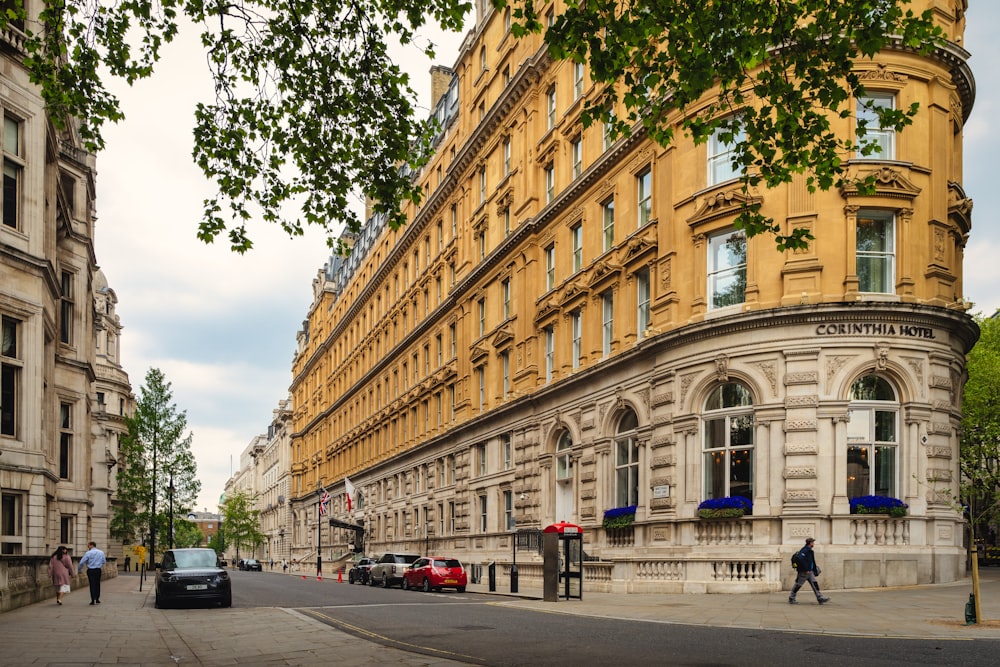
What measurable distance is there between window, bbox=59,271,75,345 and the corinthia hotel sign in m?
30.5

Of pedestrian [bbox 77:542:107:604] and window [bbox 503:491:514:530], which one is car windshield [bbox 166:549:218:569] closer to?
pedestrian [bbox 77:542:107:604]

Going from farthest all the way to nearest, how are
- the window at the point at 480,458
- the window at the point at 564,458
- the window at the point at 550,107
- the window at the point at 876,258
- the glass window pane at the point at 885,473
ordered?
the window at the point at 480,458
the window at the point at 550,107
the window at the point at 564,458
the window at the point at 876,258
the glass window pane at the point at 885,473

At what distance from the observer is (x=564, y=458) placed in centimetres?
3731

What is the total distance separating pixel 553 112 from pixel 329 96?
2677cm

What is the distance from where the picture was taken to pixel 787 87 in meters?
14.0

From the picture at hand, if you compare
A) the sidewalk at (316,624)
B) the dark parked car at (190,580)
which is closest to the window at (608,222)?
the sidewalk at (316,624)

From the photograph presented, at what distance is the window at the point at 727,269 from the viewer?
2806cm

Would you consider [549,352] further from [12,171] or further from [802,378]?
[12,171]

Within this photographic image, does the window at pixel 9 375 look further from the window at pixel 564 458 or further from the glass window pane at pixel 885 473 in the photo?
the glass window pane at pixel 885 473

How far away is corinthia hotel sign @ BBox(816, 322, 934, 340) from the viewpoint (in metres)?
26.0

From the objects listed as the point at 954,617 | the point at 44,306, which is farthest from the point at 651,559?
the point at 44,306

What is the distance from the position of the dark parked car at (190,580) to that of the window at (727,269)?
15.5 meters

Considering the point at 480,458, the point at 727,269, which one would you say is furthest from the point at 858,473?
the point at 480,458

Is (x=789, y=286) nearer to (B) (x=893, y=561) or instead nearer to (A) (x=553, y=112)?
(B) (x=893, y=561)
